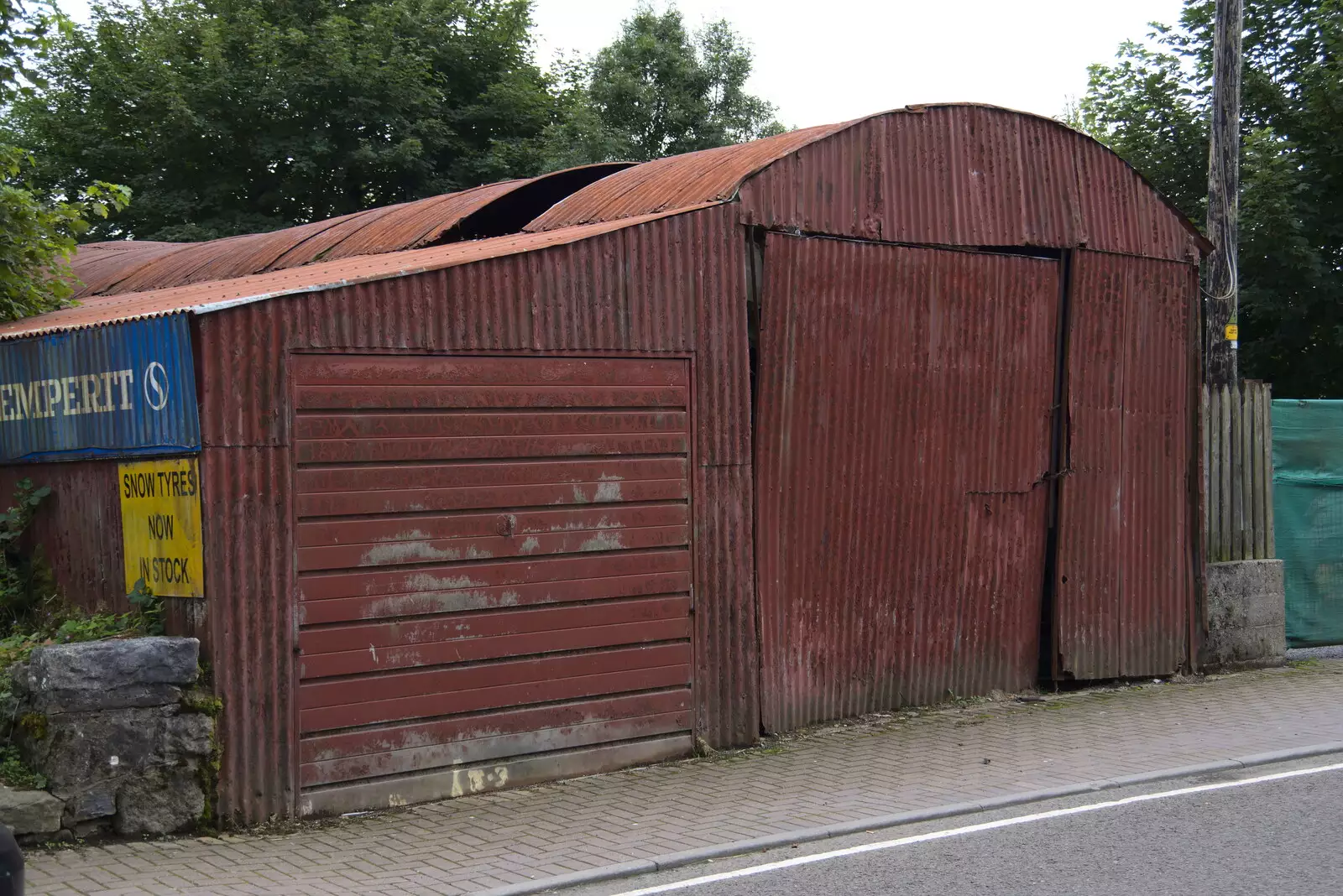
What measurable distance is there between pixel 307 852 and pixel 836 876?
8.94 ft

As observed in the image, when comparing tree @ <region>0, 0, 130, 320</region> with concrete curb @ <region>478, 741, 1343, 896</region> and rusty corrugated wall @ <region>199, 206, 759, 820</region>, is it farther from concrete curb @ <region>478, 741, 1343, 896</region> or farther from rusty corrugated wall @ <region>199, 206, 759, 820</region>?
concrete curb @ <region>478, 741, 1343, 896</region>

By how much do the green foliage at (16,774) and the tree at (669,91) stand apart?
878 inches

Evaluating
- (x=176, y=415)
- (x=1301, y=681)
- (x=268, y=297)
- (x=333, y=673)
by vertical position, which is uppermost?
(x=268, y=297)

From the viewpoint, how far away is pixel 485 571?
8297 mm

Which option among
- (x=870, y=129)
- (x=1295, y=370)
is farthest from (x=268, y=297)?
(x=1295, y=370)

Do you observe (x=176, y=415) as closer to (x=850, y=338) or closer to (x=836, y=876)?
(x=836, y=876)

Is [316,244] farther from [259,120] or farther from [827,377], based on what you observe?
[259,120]

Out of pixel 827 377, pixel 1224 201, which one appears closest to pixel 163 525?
pixel 827 377

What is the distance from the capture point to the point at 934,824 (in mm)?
7340

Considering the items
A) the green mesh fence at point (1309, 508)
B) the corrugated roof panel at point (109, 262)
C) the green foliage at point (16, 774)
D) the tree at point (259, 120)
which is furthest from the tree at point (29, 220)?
the tree at point (259, 120)

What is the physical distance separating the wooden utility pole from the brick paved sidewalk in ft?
11.2

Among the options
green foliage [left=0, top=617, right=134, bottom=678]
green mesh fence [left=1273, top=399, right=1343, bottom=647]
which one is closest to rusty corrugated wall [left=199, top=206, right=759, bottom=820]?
green foliage [left=0, top=617, right=134, bottom=678]

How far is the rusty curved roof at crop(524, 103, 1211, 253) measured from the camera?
9.89 metres

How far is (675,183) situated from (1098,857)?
237 inches
